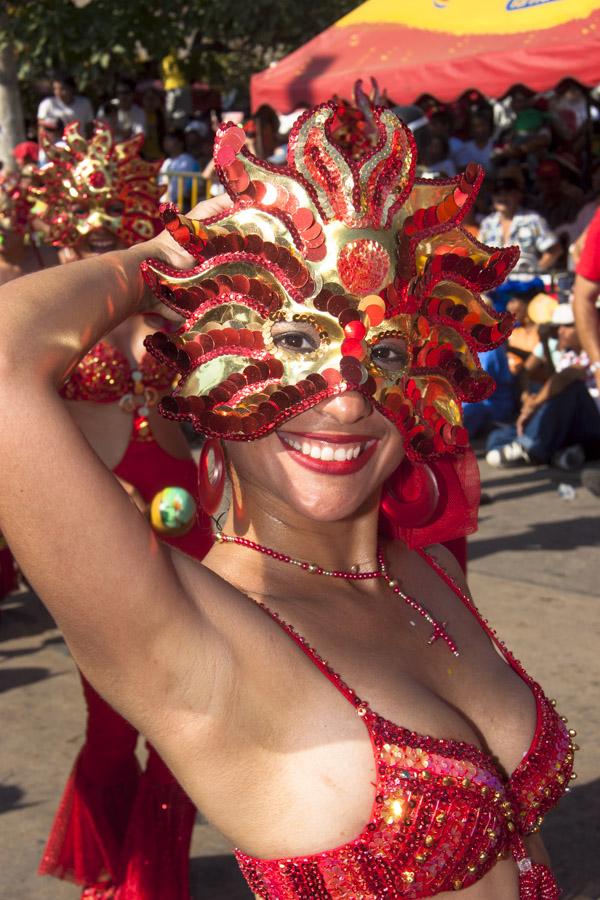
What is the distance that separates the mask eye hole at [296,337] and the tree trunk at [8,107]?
1132 centimetres

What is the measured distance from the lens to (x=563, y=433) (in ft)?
29.0

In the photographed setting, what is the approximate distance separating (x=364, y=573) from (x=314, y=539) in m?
0.14

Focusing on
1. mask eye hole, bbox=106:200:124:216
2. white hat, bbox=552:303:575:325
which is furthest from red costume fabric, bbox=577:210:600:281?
white hat, bbox=552:303:575:325

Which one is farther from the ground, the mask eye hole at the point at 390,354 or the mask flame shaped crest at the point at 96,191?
the mask eye hole at the point at 390,354

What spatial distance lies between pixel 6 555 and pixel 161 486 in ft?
8.16

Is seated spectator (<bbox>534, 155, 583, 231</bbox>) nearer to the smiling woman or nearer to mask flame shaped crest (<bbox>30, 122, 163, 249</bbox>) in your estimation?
mask flame shaped crest (<bbox>30, 122, 163, 249</bbox>)

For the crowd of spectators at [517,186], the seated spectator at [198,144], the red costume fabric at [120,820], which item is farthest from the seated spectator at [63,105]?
the red costume fabric at [120,820]

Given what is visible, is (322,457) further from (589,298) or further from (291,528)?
(589,298)

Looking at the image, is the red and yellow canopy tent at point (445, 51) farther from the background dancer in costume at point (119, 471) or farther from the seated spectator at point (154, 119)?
the seated spectator at point (154, 119)

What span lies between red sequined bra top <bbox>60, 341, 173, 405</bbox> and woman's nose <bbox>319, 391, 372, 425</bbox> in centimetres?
240

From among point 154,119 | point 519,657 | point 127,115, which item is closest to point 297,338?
point 519,657

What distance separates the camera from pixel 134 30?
14.4 meters

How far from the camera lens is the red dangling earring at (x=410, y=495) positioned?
90.4 inches

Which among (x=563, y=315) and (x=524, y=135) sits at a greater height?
(x=524, y=135)
